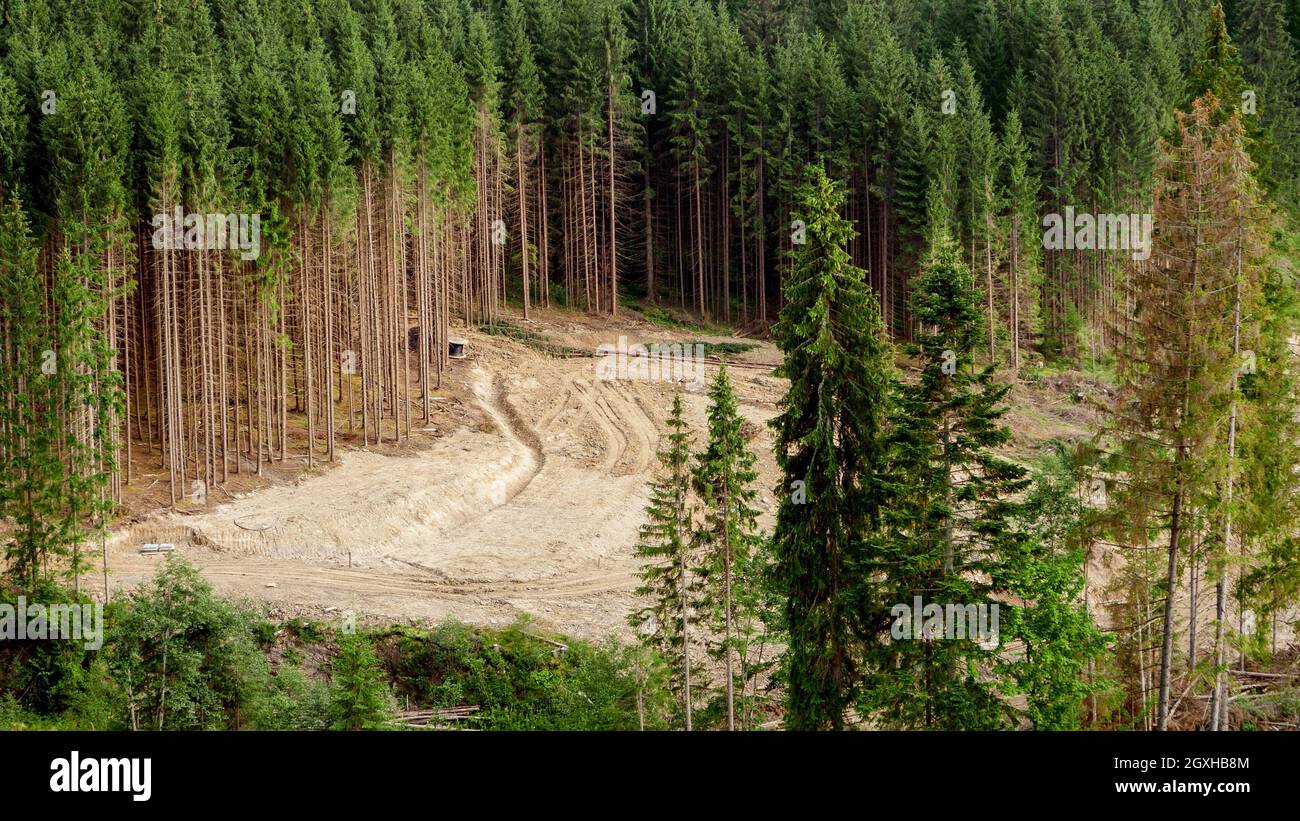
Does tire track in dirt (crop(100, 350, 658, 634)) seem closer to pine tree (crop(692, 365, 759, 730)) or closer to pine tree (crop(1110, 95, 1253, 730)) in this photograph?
pine tree (crop(692, 365, 759, 730))

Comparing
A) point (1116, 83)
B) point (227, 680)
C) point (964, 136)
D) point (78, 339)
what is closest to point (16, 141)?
point (78, 339)

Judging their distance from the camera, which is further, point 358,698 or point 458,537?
point 458,537

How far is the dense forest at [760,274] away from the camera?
25922mm

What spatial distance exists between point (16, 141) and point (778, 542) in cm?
3266

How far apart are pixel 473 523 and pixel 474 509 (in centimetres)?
108

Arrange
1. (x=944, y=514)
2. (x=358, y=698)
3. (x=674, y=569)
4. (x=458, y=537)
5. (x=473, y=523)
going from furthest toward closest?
(x=473, y=523) < (x=458, y=537) < (x=674, y=569) < (x=358, y=698) < (x=944, y=514)

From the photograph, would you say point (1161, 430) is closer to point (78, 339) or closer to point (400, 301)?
point (78, 339)

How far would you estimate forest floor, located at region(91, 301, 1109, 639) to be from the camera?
41906mm

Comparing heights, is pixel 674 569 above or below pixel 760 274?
below

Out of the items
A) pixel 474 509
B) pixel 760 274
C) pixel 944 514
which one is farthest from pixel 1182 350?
pixel 760 274

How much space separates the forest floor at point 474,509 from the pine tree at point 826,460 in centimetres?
1279

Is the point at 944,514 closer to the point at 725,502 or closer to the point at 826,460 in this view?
the point at 826,460

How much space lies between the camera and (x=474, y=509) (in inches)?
1975

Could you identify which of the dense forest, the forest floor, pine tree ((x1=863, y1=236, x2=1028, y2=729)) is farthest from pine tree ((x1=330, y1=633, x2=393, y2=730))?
pine tree ((x1=863, y1=236, x2=1028, y2=729))
